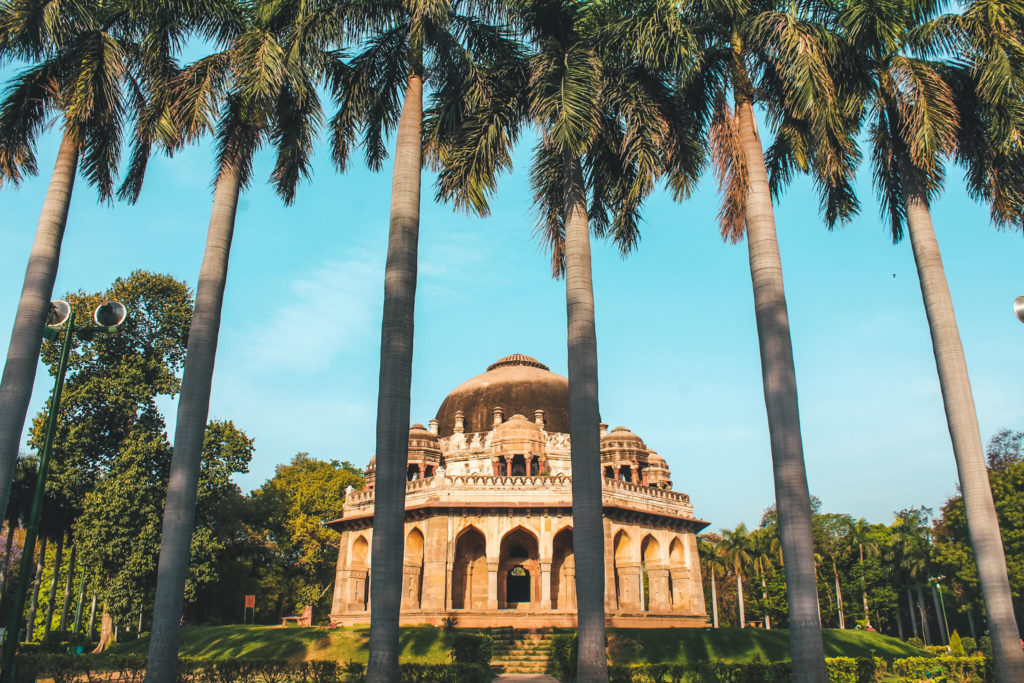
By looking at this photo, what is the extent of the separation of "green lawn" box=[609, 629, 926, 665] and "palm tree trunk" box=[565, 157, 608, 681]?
13.2m

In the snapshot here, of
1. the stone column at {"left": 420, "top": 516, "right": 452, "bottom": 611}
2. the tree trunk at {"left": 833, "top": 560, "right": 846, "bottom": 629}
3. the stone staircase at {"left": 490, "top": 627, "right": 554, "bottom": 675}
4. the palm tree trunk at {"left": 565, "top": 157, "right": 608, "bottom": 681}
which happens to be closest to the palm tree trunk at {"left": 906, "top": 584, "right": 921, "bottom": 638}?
the tree trunk at {"left": 833, "top": 560, "right": 846, "bottom": 629}

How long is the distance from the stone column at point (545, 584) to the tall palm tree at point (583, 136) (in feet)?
57.9

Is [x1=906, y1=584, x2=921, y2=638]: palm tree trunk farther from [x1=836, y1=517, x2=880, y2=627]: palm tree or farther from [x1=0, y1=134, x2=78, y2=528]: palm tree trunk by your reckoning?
[x1=0, y1=134, x2=78, y2=528]: palm tree trunk

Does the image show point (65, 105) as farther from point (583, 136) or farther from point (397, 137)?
point (583, 136)

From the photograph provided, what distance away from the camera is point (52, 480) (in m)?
27.6

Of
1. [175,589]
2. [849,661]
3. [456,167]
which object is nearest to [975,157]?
[456,167]

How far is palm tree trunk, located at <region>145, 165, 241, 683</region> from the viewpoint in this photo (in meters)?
10.5

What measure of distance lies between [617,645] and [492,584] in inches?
274

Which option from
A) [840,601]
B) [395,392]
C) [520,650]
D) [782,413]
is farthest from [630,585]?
[840,601]

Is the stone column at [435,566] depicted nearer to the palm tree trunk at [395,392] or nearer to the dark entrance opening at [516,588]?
the dark entrance opening at [516,588]

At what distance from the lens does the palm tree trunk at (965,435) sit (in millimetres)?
11289

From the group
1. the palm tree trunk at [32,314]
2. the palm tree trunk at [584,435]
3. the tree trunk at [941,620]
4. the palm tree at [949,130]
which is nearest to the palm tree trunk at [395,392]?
the palm tree trunk at [584,435]

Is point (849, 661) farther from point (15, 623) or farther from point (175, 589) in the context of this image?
point (15, 623)

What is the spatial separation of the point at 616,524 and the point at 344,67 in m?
22.5
